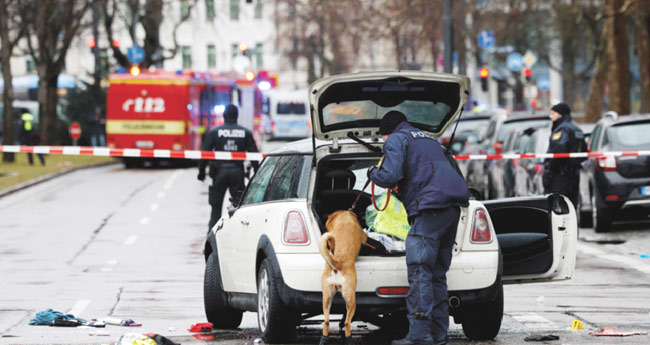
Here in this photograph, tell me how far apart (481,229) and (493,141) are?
1546cm

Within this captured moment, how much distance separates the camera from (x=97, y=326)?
9867 mm

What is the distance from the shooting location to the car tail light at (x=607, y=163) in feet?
59.3

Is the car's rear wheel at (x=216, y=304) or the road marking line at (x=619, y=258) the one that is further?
the road marking line at (x=619, y=258)

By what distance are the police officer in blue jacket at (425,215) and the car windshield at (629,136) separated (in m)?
10.1

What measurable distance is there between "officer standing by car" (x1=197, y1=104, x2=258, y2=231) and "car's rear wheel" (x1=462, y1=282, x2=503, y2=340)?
653 cm

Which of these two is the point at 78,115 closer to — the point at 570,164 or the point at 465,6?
the point at 465,6

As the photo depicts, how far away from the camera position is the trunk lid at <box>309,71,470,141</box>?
9016 mm

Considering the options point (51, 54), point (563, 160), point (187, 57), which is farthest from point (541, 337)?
point (187, 57)

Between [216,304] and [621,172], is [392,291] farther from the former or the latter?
[621,172]

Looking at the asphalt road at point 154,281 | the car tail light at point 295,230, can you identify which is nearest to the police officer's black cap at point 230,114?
the asphalt road at point 154,281

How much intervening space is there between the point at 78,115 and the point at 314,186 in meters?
42.8

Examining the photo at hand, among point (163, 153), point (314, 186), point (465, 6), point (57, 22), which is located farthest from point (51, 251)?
point (465, 6)

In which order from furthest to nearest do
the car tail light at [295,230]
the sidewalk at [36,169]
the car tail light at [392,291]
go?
the sidewalk at [36,169], the car tail light at [295,230], the car tail light at [392,291]

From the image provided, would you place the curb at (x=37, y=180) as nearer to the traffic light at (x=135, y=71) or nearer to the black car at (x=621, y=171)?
the traffic light at (x=135, y=71)
